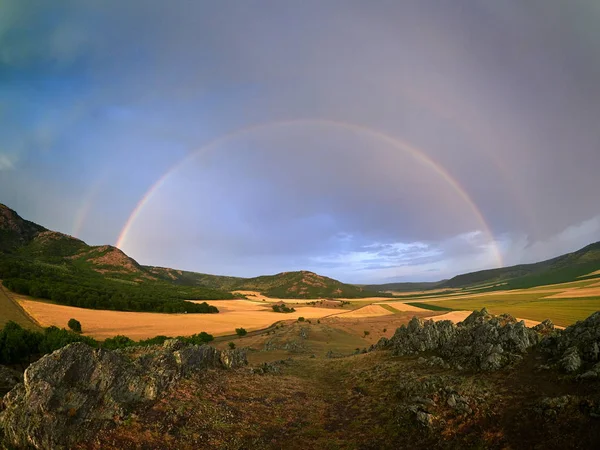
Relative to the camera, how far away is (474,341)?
25062 mm

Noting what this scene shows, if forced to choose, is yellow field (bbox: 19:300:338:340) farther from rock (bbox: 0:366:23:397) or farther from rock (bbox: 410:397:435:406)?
rock (bbox: 410:397:435:406)

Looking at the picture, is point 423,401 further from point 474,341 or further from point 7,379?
point 7,379

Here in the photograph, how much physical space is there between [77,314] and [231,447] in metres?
96.9

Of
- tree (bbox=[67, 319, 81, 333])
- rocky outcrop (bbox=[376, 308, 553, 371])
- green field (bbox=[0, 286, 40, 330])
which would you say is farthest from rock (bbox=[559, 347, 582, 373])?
green field (bbox=[0, 286, 40, 330])

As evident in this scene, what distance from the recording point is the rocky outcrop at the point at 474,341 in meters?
21.3

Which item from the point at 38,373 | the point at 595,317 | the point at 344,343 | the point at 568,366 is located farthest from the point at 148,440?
the point at 344,343

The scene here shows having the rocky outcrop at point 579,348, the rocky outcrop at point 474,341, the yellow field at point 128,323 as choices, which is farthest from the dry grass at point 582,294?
the rocky outcrop at point 579,348

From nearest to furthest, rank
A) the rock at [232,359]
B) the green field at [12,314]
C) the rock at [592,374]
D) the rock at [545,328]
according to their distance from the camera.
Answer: the rock at [592,374], the rock at [545,328], the rock at [232,359], the green field at [12,314]

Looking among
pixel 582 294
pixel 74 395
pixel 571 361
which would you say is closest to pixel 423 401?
pixel 571 361

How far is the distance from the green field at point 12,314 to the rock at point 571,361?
90.1 m

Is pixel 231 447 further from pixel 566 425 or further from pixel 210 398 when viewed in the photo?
pixel 566 425

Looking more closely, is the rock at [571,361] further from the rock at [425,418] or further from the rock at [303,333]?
the rock at [303,333]

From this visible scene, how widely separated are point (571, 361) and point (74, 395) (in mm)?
27166

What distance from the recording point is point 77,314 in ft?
290
